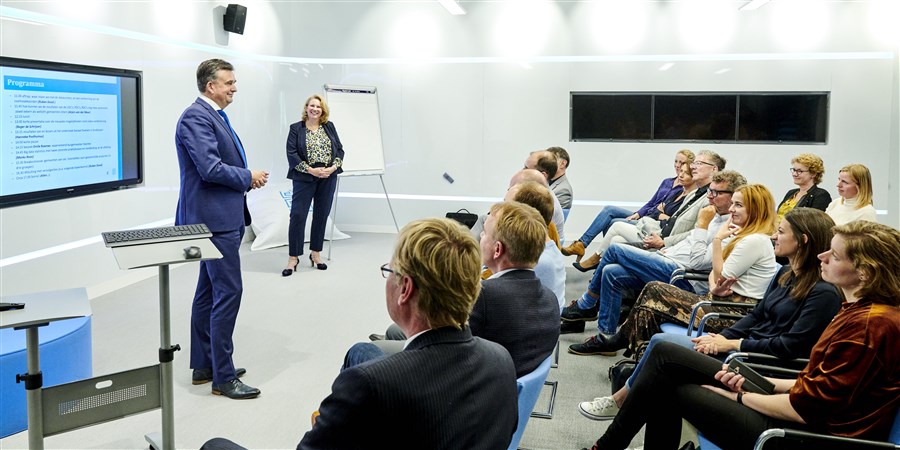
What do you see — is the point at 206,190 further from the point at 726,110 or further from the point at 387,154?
the point at 726,110

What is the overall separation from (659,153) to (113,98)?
569cm

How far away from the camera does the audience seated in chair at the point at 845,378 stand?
7.16 feet

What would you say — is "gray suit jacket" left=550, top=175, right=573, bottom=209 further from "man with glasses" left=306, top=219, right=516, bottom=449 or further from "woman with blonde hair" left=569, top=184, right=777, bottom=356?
"man with glasses" left=306, top=219, right=516, bottom=449

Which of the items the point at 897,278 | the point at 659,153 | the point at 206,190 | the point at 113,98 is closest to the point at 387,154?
the point at 659,153

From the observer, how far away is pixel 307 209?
6961 millimetres

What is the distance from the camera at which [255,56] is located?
839cm

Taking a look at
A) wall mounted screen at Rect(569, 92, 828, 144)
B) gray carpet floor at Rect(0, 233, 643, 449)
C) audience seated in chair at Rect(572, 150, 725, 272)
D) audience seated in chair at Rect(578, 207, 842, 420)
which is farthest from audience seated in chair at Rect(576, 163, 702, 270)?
audience seated in chair at Rect(578, 207, 842, 420)

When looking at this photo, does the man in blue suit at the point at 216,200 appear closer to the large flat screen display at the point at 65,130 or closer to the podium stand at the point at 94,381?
the podium stand at the point at 94,381

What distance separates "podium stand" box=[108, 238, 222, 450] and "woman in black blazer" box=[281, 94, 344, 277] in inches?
145

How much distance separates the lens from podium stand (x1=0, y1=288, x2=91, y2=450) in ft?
7.56

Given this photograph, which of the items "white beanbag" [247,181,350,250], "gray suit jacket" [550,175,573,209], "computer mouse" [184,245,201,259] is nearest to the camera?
"computer mouse" [184,245,201,259]

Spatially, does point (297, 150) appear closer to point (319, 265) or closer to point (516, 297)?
point (319, 265)

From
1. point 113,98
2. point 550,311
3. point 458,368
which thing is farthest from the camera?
point 113,98

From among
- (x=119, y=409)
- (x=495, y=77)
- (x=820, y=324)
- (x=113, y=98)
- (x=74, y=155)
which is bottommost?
(x=119, y=409)
